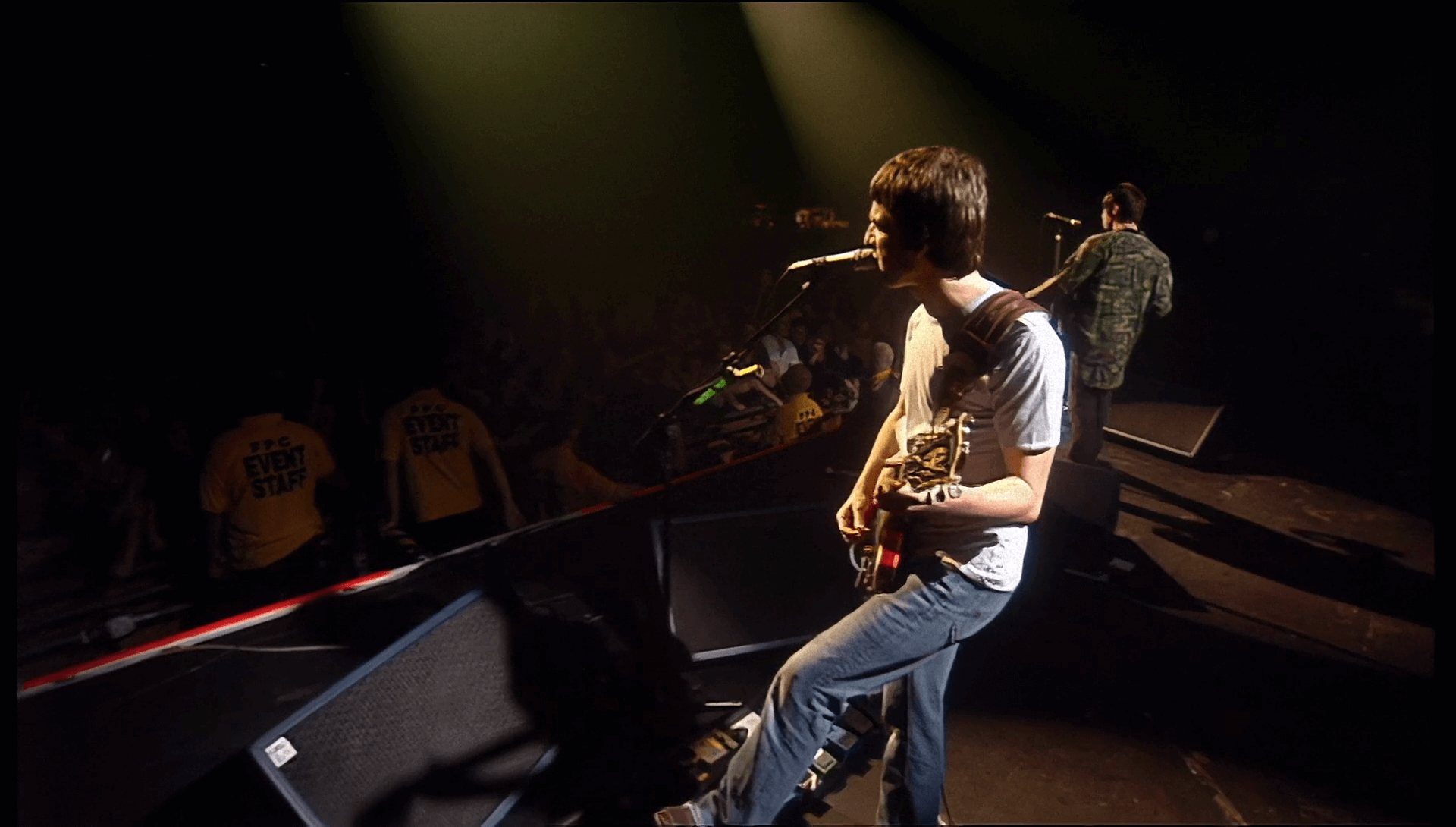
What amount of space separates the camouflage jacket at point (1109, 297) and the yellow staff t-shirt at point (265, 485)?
324 centimetres

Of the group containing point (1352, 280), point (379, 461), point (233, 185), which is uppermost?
point (233, 185)

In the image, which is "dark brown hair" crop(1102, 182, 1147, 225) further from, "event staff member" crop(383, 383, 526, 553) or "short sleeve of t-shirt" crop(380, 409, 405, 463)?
"short sleeve of t-shirt" crop(380, 409, 405, 463)

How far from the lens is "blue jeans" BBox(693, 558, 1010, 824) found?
1628 millimetres

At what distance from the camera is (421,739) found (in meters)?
1.94

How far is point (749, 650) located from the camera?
94.5 inches

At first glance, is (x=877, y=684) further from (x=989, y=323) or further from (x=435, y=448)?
(x=435, y=448)

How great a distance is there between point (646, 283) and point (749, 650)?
3.29 metres

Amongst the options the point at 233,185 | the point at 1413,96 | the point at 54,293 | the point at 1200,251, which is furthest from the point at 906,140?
the point at 54,293

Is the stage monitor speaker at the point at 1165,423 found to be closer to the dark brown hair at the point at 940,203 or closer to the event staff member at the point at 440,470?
the dark brown hair at the point at 940,203

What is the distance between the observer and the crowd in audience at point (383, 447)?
328cm

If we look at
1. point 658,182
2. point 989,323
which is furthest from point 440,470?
point 658,182

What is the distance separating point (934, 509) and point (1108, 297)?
1408 mm

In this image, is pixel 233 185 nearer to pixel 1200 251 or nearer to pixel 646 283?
pixel 646 283

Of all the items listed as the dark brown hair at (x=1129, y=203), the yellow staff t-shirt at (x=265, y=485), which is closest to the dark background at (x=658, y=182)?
the dark brown hair at (x=1129, y=203)
